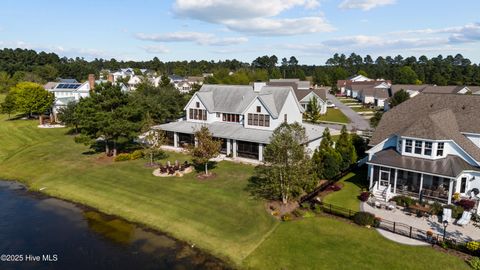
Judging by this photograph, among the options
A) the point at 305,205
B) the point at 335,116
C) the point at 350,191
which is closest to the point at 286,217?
the point at 305,205

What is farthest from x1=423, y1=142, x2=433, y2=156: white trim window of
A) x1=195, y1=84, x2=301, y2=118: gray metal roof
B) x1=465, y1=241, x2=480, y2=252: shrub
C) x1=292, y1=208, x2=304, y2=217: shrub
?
x1=195, y1=84, x2=301, y2=118: gray metal roof

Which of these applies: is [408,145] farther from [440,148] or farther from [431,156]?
[440,148]

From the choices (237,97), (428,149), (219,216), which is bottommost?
(219,216)

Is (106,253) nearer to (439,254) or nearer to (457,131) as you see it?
(439,254)

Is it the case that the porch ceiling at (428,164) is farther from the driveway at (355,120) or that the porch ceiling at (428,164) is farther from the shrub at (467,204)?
the driveway at (355,120)

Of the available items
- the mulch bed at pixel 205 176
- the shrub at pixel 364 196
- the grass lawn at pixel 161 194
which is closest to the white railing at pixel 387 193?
the shrub at pixel 364 196

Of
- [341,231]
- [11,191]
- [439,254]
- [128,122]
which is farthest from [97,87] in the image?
[439,254]
